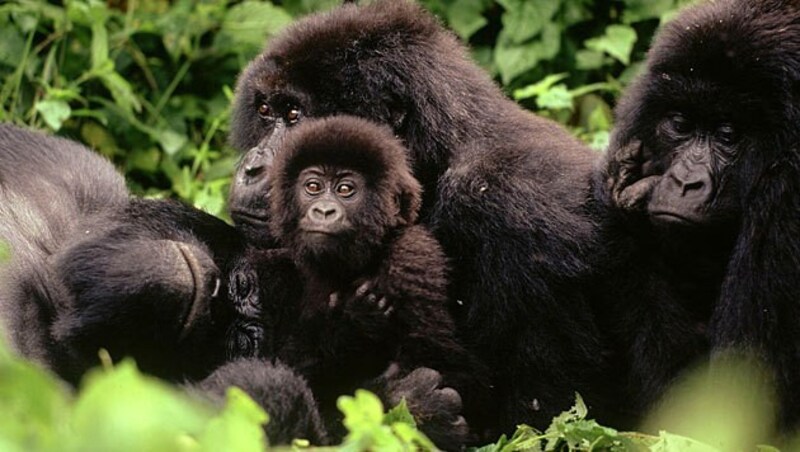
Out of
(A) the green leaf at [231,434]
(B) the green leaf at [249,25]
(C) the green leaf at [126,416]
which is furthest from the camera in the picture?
(B) the green leaf at [249,25]

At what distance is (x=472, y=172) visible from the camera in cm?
383

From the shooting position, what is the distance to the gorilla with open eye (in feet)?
10.6

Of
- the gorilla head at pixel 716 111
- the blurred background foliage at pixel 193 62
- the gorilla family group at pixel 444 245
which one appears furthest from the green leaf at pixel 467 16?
the gorilla head at pixel 716 111

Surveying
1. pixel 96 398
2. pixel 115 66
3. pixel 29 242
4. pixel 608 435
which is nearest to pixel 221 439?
pixel 96 398

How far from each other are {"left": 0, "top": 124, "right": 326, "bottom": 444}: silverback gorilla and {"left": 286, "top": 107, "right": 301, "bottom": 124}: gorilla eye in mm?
399

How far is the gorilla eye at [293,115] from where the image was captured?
408cm

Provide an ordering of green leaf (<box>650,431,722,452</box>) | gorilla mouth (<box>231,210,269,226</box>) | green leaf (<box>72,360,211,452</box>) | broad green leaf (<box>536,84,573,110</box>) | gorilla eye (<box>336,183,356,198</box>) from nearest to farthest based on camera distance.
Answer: green leaf (<box>72,360,211,452</box>), green leaf (<box>650,431,722,452</box>), gorilla eye (<box>336,183,356,198</box>), gorilla mouth (<box>231,210,269,226</box>), broad green leaf (<box>536,84,573,110</box>)

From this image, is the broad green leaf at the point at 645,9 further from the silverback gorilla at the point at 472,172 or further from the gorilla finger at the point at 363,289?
the gorilla finger at the point at 363,289

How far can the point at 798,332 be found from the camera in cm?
322

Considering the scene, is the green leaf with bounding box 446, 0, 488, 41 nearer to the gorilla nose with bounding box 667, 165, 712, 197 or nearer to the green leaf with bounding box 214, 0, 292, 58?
the green leaf with bounding box 214, 0, 292, 58

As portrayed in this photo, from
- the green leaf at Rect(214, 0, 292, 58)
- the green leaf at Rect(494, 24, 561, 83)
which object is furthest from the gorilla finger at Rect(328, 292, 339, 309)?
the green leaf at Rect(214, 0, 292, 58)

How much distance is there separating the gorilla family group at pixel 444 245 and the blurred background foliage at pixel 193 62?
1925 millimetres

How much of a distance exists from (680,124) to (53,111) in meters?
3.30

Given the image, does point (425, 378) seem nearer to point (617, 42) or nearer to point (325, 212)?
point (325, 212)
